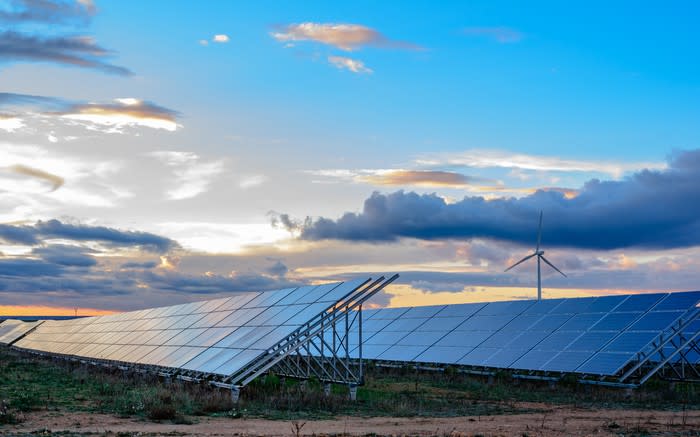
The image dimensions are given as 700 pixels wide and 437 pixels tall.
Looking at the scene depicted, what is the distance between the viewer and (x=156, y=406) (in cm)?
2647

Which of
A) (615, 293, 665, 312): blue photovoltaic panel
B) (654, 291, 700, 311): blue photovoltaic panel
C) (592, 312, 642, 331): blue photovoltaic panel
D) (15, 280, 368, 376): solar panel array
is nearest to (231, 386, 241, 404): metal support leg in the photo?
(15, 280, 368, 376): solar panel array

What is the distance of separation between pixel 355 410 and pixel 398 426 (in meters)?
4.80

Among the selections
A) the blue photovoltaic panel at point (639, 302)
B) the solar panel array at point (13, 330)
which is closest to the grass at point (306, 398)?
the blue photovoltaic panel at point (639, 302)

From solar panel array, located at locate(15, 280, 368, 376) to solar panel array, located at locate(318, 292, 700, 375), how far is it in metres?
12.1

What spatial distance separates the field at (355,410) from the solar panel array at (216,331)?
1611mm

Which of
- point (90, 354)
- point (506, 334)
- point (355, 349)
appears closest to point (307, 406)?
point (506, 334)

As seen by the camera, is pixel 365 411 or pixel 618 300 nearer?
pixel 365 411

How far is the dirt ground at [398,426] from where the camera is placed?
74.1ft

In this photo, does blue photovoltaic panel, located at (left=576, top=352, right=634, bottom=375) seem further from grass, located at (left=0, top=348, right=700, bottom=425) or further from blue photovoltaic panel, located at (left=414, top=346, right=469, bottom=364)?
blue photovoltaic panel, located at (left=414, top=346, right=469, bottom=364)

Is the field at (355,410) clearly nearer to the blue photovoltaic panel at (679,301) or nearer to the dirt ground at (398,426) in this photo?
the dirt ground at (398,426)

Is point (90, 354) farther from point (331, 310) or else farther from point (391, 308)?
point (331, 310)

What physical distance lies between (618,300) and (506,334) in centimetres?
703

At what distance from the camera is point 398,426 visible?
2445cm

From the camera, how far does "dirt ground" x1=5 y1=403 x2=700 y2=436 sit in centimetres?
2259
